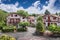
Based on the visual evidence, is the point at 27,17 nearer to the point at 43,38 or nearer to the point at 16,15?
the point at 16,15

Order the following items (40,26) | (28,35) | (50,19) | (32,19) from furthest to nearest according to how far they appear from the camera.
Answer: (50,19), (32,19), (40,26), (28,35)

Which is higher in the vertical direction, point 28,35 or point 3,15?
point 3,15

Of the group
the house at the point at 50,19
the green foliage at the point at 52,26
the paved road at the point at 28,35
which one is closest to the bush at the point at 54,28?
the green foliage at the point at 52,26

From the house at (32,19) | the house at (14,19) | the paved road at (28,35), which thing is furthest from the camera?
the house at (14,19)

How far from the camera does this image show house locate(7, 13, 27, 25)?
7091mm

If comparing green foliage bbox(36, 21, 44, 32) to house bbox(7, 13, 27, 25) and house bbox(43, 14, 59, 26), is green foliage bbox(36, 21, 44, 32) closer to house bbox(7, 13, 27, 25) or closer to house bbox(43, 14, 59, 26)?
house bbox(43, 14, 59, 26)

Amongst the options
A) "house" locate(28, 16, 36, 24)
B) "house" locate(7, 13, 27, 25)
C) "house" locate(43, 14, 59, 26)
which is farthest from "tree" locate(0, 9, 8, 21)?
"house" locate(43, 14, 59, 26)

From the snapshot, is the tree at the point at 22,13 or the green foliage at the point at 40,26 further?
the tree at the point at 22,13

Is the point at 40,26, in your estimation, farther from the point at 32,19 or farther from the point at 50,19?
the point at 50,19

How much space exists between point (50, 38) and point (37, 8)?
117cm

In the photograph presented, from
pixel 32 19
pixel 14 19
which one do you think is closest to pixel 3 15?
pixel 14 19

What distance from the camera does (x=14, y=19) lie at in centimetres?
722

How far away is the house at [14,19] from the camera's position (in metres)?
7.09

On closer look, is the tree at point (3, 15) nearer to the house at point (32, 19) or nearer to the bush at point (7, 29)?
the bush at point (7, 29)
